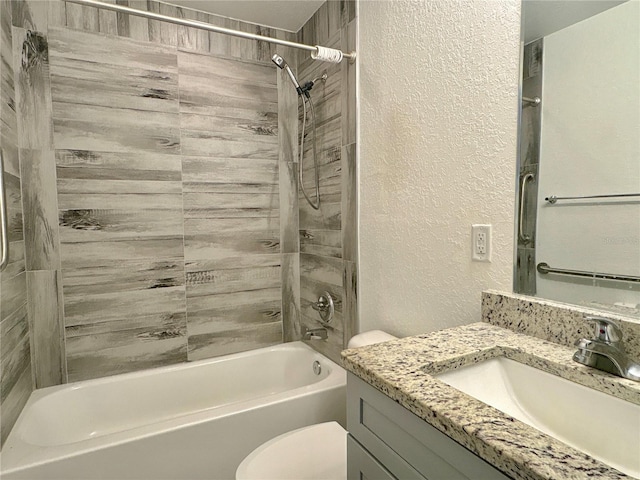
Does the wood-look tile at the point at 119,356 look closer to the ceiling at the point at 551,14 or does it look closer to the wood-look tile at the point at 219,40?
the wood-look tile at the point at 219,40

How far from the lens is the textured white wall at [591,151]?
84 cm

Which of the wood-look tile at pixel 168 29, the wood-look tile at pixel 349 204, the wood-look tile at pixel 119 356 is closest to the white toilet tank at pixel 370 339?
the wood-look tile at pixel 349 204

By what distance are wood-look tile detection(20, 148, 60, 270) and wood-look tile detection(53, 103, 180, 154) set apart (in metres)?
0.13

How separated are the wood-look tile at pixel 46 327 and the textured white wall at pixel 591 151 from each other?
2212mm

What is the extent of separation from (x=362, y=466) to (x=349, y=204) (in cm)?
124

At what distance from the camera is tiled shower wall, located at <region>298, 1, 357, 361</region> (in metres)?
1.81

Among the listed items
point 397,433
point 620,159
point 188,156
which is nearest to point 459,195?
point 620,159

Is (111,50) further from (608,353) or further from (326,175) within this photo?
(608,353)

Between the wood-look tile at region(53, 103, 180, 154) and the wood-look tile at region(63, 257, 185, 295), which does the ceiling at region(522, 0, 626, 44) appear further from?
the wood-look tile at region(63, 257, 185, 295)

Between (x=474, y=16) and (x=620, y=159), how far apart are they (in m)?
0.65

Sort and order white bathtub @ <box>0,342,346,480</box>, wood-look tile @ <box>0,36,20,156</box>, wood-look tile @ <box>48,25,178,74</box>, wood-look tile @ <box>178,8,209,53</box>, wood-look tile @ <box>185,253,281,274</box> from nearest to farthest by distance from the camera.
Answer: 1. white bathtub @ <box>0,342,346,480</box>
2. wood-look tile @ <box>0,36,20,156</box>
3. wood-look tile @ <box>48,25,178,74</box>
4. wood-look tile @ <box>178,8,209,53</box>
5. wood-look tile @ <box>185,253,281,274</box>

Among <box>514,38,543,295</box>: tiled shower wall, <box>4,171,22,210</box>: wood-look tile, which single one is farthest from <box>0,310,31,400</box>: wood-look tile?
<box>514,38,543,295</box>: tiled shower wall

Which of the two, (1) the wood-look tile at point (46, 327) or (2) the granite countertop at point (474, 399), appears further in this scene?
(1) the wood-look tile at point (46, 327)

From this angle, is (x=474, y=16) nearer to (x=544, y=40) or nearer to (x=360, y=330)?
(x=544, y=40)
